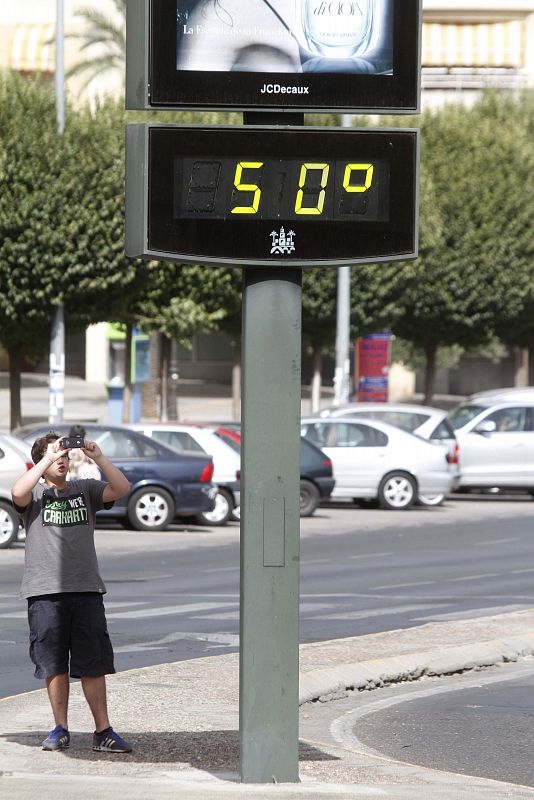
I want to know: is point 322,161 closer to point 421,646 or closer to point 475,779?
point 475,779

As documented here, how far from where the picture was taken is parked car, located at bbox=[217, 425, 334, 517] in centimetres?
2472

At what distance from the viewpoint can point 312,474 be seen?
24750 mm

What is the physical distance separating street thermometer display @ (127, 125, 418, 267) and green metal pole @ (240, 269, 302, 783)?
1.13ft

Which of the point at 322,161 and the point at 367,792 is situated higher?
the point at 322,161

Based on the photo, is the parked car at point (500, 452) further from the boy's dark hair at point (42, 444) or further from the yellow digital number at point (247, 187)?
the yellow digital number at point (247, 187)

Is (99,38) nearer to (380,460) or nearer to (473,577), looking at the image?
(380,460)

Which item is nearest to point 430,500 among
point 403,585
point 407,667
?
point 403,585

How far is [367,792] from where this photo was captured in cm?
675

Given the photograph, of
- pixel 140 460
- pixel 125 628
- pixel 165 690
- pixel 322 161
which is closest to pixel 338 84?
pixel 322 161

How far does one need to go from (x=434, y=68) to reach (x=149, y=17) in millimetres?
52157

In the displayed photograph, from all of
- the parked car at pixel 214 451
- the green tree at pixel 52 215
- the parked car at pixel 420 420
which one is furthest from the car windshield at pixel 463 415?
the green tree at pixel 52 215

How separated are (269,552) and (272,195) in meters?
1.59

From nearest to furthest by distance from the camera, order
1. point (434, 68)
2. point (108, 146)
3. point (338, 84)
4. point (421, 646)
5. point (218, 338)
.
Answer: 1. point (338, 84)
2. point (421, 646)
3. point (108, 146)
4. point (434, 68)
5. point (218, 338)

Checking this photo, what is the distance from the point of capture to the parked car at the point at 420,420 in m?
27.5
